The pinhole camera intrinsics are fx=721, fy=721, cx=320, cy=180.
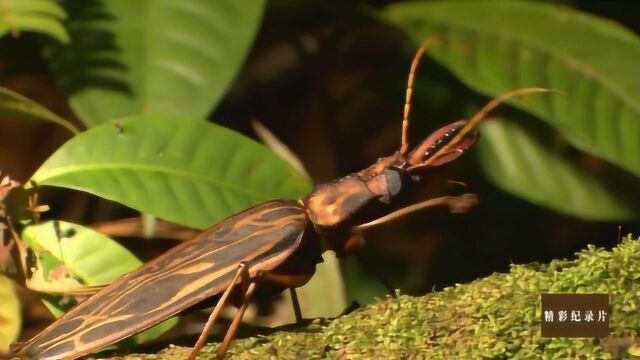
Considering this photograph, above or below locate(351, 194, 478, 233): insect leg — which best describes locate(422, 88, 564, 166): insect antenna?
above

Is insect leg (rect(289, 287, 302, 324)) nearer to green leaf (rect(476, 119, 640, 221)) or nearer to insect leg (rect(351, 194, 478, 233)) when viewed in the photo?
insect leg (rect(351, 194, 478, 233))

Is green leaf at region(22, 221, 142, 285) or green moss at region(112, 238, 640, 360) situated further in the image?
→ green leaf at region(22, 221, 142, 285)

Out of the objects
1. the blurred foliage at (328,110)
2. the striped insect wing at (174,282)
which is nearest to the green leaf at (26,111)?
the blurred foliage at (328,110)

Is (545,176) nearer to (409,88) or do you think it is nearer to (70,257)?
(409,88)

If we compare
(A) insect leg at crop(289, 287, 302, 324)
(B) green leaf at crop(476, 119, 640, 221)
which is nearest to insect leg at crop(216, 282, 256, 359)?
(A) insect leg at crop(289, 287, 302, 324)

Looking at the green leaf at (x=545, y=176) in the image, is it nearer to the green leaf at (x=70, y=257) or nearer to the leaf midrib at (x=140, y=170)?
the leaf midrib at (x=140, y=170)

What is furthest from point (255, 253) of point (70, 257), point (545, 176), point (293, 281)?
point (545, 176)
